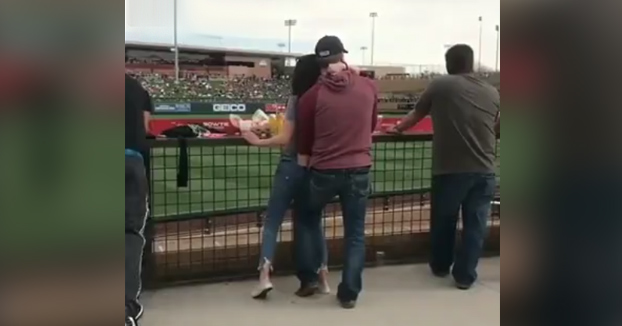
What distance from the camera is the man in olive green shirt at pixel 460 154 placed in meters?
2.78

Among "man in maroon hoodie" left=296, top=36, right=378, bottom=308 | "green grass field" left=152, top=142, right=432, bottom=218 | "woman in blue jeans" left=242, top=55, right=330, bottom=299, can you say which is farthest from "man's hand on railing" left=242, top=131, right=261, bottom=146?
"man in maroon hoodie" left=296, top=36, right=378, bottom=308

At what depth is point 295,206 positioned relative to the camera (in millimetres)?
2902

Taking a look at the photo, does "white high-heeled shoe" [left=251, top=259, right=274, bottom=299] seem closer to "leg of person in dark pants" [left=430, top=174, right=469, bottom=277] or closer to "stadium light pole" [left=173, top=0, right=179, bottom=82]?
"leg of person in dark pants" [left=430, top=174, right=469, bottom=277]

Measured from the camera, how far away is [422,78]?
2799 mm

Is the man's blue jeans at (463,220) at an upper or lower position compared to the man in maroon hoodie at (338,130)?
lower

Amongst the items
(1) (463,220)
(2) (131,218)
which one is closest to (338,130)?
(1) (463,220)

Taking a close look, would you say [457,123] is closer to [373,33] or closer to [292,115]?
[373,33]

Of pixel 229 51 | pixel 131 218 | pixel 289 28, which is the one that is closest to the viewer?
pixel 131 218

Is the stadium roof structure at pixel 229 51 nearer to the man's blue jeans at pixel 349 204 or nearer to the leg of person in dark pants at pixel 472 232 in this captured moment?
the man's blue jeans at pixel 349 204

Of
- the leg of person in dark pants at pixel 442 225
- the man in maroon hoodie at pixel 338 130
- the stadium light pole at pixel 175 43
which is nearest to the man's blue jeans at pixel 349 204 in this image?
the man in maroon hoodie at pixel 338 130

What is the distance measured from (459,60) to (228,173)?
1.14 metres
